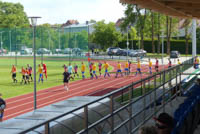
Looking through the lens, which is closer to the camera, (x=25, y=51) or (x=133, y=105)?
(x=133, y=105)

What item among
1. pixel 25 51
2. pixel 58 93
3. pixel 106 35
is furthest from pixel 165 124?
pixel 106 35

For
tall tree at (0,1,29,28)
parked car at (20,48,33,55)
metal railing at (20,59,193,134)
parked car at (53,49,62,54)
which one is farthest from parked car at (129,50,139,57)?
metal railing at (20,59,193,134)

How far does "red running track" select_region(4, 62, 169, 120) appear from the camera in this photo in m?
20.8

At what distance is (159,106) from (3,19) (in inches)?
4120

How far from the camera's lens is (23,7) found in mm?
136375

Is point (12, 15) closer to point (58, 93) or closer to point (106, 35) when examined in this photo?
point (106, 35)

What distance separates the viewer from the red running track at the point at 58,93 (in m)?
20.8

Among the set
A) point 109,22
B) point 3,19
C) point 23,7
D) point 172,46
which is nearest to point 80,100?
point 109,22

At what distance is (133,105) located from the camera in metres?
7.07

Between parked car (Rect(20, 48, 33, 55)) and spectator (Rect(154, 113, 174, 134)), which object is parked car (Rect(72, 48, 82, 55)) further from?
spectator (Rect(154, 113, 174, 134))

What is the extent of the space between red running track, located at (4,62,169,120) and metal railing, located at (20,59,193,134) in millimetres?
11251

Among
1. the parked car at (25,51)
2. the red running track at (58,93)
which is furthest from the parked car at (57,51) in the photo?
the red running track at (58,93)

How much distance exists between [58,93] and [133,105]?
64.2ft

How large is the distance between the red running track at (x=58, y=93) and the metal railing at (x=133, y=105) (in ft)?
36.9
